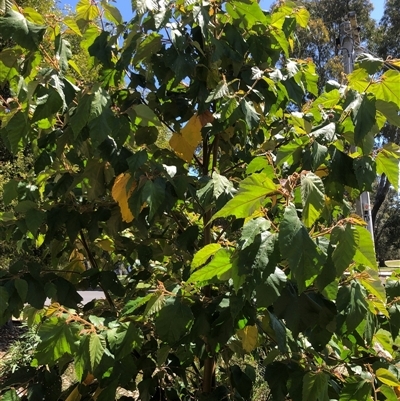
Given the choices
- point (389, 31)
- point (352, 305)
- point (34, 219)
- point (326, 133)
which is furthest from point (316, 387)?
point (389, 31)

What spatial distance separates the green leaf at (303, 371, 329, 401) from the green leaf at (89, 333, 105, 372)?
0.55 metres

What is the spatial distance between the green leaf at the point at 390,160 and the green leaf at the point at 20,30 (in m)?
1.01

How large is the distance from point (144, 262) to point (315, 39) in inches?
646

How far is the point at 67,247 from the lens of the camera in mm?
2070

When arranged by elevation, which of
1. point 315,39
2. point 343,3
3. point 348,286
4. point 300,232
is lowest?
point 348,286

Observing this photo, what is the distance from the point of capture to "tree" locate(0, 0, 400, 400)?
1092mm

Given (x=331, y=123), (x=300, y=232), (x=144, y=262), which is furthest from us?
(x=144, y=262)

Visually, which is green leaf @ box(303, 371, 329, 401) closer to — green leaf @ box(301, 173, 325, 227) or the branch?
green leaf @ box(301, 173, 325, 227)

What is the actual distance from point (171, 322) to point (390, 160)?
74 centimetres

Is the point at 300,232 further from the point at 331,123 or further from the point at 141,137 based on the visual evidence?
the point at 141,137

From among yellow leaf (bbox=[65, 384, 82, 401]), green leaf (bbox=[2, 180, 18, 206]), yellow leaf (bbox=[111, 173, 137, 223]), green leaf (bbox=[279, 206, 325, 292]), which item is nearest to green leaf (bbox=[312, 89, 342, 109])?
green leaf (bbox=[279, 206, 325, 292])

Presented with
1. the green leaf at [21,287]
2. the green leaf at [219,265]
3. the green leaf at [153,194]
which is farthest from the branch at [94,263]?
the green leaf at [219,265]

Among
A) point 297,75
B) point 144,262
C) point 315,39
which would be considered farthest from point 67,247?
point 315,39

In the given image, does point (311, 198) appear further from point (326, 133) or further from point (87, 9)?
point (87, 9)
